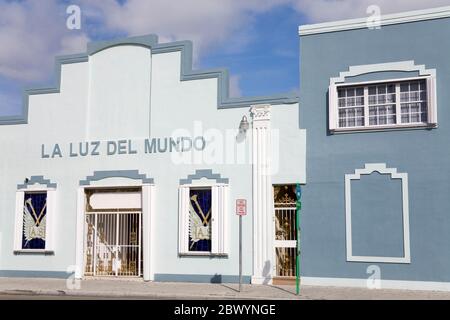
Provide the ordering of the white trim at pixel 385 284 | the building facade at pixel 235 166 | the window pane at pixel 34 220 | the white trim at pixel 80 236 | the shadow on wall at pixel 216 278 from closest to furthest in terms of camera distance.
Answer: the white trim at pixel 385 284 < the building facade at pixel 235 166 < the shadow on wall at pixel 216 278 < the white trim at pixel 80 236 < the window pane at pixel 34 220

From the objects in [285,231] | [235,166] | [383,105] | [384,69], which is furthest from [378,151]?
[235,166]

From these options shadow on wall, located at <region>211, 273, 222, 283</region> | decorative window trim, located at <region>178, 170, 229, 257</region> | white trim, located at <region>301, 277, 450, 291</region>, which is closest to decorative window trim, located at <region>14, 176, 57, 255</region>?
decorative window trim, located at <region>178, 170, 229, 257</region>

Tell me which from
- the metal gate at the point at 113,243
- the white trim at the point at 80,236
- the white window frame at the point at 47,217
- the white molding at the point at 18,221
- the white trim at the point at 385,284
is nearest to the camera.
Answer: the white trim at the point at 385,284

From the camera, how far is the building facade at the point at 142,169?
19688mm

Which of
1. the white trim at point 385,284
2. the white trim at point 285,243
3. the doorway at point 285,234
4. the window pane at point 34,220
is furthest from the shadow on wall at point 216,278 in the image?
the window pane at point 34,220

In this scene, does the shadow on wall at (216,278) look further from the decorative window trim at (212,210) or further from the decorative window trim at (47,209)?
the decorative window trim at (47,209)

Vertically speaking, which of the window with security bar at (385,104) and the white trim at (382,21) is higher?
the white trim at (382,21)

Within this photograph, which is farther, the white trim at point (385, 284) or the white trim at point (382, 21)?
the white trim at point (382, 21)

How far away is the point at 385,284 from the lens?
1808 cm

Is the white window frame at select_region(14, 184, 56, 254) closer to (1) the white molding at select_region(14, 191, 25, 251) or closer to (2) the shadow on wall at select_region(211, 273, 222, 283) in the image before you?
(1) the white molding at select_region(14, 191, 25, 251)

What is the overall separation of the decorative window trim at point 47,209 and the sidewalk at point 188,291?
1.95 meters
